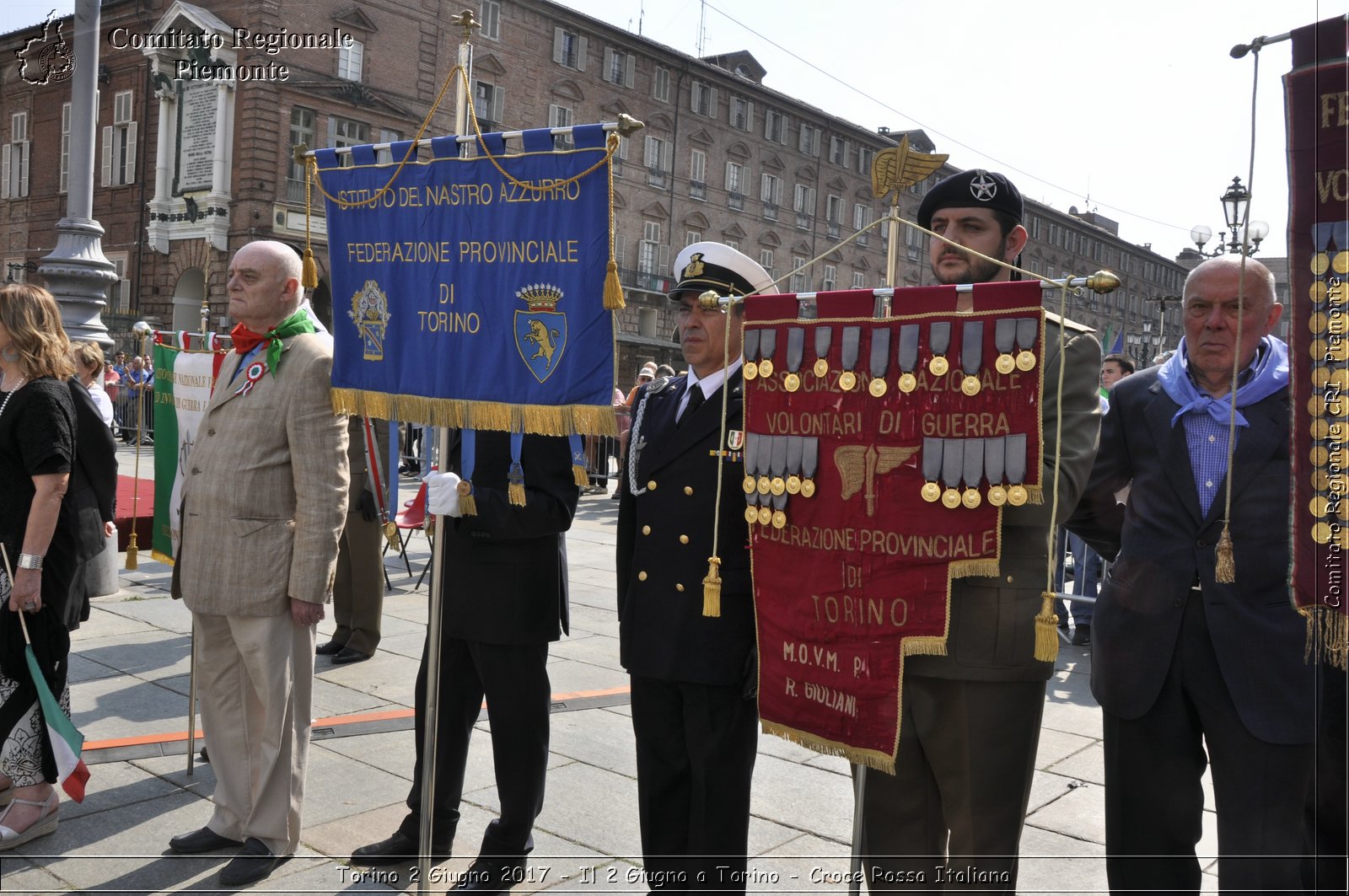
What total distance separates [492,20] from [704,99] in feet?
34.1

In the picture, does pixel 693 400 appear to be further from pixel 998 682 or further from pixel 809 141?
pixel 809 141

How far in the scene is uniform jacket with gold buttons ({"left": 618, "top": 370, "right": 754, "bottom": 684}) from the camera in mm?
3199

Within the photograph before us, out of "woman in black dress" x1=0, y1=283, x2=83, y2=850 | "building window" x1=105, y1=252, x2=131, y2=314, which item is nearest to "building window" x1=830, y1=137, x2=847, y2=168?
"building window" x1=105, y1=252, x2=131, y2=314

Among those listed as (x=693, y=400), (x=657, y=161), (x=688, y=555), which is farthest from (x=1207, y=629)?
(x=657, y=161)

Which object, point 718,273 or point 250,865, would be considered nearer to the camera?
point 718,273

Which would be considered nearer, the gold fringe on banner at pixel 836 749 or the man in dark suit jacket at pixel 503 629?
the gold fringe on banner at pixel 836 749

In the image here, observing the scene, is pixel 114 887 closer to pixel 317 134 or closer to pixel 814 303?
pixel 814 303

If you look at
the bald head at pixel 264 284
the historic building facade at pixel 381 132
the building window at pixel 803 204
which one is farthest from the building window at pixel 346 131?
the bald head at pixel 264 284

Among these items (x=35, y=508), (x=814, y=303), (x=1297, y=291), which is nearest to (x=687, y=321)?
(x=814, y=303)

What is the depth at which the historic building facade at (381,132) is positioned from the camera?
94.8 feet

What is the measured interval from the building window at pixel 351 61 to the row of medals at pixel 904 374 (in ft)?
100

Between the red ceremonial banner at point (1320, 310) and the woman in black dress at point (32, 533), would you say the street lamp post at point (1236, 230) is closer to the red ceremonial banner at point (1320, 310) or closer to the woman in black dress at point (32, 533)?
the red ceremonial banner at point (1320, 310)

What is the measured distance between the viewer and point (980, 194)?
9.61ft

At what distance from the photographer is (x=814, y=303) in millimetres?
2949
